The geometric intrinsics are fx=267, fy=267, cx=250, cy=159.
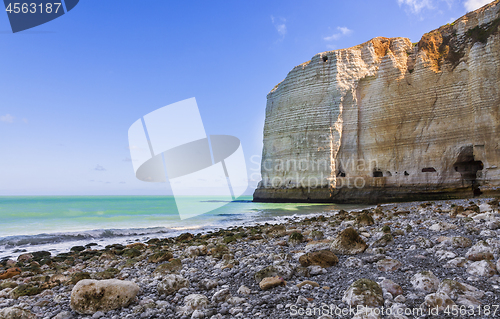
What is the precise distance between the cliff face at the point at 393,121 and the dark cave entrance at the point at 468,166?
6 centimetres

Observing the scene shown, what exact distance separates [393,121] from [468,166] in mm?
5923

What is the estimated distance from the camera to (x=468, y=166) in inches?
745

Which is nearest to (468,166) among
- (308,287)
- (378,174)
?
(378,174)

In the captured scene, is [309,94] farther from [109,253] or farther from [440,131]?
[109,253]

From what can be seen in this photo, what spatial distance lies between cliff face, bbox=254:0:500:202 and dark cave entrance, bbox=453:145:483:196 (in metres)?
0.06

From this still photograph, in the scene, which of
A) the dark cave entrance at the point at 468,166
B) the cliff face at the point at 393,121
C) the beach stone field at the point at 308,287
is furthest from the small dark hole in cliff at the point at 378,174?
the beach stone field at the point at 308,287

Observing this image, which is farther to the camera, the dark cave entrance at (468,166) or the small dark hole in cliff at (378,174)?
the small dark hole in cliff at (378,174)

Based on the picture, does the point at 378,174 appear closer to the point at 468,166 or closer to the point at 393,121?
the point at 393,121

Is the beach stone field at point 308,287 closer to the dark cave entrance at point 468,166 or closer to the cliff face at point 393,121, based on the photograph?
the dark cave entrance at point 468,166

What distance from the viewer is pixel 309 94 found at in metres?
25.0

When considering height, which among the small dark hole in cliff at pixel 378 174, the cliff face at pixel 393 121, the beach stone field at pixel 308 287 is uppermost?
the cliff face at pixel 393 121

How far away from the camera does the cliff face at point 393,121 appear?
57.3ft

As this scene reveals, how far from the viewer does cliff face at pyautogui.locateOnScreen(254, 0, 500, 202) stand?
57.3 ft

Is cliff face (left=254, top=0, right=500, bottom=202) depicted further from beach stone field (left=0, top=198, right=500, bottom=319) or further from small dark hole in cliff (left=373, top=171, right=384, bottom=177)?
beach stone field (left=0, top=198, right=500, bottom=319)
